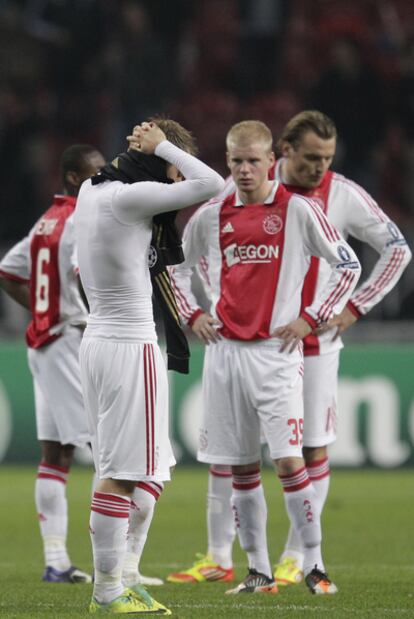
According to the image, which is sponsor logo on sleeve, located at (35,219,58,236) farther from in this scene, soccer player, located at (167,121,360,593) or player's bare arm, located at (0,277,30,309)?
soccer player, located at (167,121,360,593)

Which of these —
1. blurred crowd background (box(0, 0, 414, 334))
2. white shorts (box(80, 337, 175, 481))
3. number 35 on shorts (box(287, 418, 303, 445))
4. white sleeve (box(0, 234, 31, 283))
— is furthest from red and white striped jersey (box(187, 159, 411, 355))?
blurred crowd background (box(0, 0, 414, 334))

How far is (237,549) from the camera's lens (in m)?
9.76

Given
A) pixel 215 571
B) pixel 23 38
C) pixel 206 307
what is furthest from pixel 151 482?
pixel 23 38

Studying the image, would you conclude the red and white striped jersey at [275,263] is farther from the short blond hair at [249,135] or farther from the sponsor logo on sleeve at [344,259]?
the short blond hair at [249,135]

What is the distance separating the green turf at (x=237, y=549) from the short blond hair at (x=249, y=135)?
213 cm

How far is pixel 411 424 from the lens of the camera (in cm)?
1335

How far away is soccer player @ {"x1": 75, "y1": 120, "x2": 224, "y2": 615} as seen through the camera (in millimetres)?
6133

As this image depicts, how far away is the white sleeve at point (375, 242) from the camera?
806 cm

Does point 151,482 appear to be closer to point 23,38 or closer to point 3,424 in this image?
point 3,424

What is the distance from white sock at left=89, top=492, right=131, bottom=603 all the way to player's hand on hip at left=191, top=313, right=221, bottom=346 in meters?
1.44

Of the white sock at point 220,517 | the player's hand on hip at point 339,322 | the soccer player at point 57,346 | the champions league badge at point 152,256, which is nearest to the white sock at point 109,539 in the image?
the champions league badge at point 152,256

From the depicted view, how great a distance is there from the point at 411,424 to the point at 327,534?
321 cm

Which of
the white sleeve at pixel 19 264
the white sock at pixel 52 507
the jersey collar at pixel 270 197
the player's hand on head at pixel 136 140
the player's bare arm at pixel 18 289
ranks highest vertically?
the player's hand on head at pixel 136 140

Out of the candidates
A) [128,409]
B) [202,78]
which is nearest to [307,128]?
[128,409]
